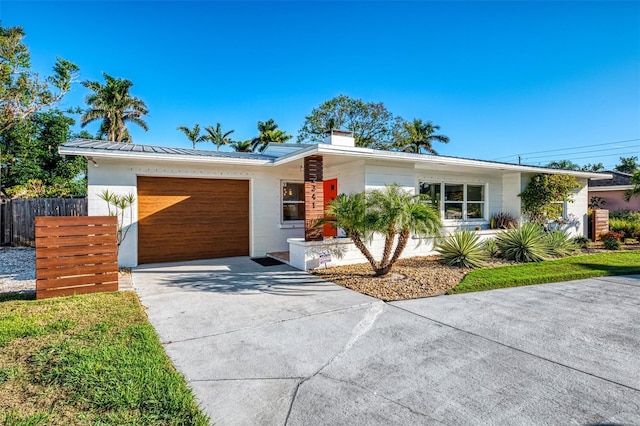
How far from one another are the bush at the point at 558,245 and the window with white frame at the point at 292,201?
8174mm

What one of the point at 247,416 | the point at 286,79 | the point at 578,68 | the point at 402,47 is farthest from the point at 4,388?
the point at 286,79

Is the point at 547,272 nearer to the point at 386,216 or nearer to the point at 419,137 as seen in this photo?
the point at 386,216

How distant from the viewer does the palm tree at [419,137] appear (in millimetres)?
32438

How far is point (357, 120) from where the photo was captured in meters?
32.8

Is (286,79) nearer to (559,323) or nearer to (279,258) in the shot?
(279,258)

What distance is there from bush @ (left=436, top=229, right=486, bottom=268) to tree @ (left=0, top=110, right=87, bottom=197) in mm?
21322

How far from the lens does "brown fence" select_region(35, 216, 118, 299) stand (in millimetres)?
5746

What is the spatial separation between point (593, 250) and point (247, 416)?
46.1ft

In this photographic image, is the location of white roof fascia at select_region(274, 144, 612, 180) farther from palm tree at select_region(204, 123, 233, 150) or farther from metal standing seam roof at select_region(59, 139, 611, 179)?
palm tree at select_region(204, 123, 233, 150)

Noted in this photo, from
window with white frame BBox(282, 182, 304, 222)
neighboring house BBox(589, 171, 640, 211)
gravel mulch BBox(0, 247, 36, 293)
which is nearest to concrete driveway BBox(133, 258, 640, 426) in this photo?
gravel mulch BBox(0, 247, 36, 293)

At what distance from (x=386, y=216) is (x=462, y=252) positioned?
3.28 meters

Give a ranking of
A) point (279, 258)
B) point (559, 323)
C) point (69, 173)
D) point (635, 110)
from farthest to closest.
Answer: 1. point (69, 173)
2. point (635, 110)
3. point (279, 258)
4. point (559, 323)

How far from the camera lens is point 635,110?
15516 millimetres

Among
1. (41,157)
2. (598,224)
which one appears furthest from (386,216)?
(41,157)
